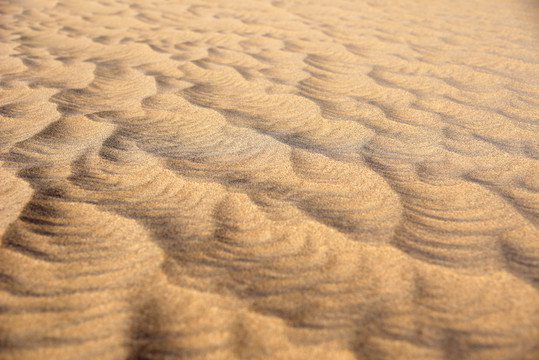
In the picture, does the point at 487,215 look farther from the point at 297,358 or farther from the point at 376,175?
the point at 297,358

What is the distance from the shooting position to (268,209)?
1.27m

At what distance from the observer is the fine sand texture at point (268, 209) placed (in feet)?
2.96

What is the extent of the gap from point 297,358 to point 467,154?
3.64 ft

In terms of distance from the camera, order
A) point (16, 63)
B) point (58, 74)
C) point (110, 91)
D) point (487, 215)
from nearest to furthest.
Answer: point (487, 215)
point (110, 91)
point (58, 74)
point (16, 63)

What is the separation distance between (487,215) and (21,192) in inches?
54.3

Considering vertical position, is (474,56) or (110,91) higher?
(474,56)

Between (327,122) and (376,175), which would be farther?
(327,122)

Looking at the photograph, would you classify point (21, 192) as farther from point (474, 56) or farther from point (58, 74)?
point (474, 56)

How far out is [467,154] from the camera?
1.60 meters

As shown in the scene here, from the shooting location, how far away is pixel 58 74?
240 cm

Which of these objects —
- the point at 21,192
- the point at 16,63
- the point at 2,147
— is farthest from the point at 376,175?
the point at 16,63

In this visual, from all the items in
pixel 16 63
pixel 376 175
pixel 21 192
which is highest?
pixel 376 175

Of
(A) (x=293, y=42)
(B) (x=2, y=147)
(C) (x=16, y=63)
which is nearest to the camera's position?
(B) (x=2, y=147)

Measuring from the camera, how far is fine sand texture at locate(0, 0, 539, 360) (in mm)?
902
